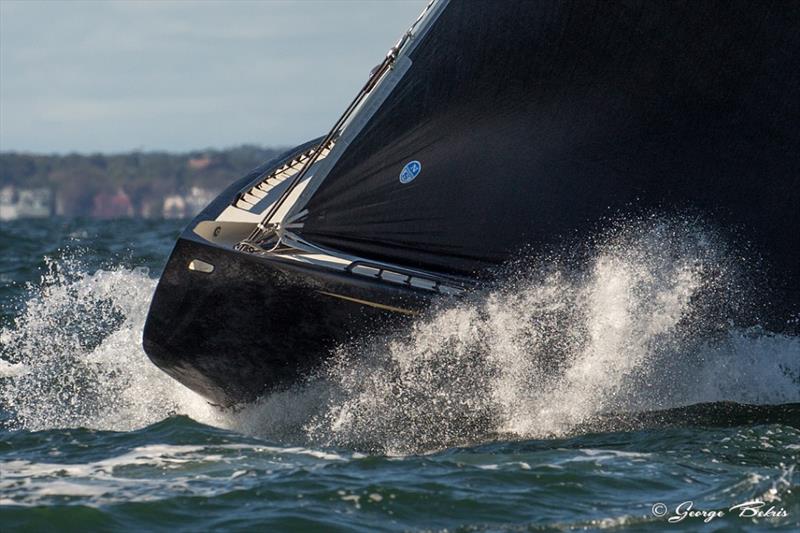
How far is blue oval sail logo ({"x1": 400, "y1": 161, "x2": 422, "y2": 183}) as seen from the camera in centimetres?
823

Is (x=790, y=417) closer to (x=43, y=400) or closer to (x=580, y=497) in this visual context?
(x=580, y=497)

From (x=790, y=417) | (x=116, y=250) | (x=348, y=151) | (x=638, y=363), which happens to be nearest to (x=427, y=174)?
(x=348, y=151)

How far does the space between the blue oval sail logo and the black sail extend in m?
0.03

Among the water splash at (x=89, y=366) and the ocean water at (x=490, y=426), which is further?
the water splash at (x=89, y=366)

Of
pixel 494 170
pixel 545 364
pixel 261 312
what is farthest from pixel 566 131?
pixel 261 312

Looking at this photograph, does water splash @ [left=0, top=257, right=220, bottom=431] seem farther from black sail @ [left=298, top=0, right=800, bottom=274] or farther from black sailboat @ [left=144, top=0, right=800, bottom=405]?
black sail @ [left=298, top=0, right=800, bottom=274]

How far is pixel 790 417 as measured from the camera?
7.71 meters

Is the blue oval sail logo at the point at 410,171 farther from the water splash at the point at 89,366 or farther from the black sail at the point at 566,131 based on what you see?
the water splash at the point at 89,366

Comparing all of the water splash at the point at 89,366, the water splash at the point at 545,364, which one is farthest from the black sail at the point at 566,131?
the water splash at the point at 89,366

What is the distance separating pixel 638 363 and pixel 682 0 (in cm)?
221

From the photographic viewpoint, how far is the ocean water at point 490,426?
5750 mm

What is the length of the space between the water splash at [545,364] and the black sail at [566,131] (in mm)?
303

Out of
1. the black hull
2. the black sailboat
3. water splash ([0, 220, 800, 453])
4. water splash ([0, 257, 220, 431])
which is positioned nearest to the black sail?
the black sailboat

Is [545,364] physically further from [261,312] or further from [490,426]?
[261,312]
